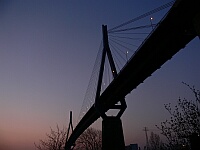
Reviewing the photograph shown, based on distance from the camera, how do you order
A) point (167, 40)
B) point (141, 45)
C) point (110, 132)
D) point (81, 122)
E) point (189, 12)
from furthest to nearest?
1. point (81, 122)
2. point (110, 132)
3. point (141, 45)
4. point (167, 40)
5. point (189, 12)

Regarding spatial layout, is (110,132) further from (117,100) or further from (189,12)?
(189,12)

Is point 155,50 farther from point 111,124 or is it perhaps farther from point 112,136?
point 112,136

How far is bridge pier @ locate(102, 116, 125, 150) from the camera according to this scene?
884 inches

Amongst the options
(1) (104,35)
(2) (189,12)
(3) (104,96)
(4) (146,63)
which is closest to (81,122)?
(3) (104,96)

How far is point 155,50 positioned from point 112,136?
34.6 feet

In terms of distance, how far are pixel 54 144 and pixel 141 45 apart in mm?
28214

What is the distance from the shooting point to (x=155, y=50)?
15992 mm

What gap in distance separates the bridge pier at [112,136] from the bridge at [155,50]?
50.6 inches

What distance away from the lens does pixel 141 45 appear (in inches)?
653

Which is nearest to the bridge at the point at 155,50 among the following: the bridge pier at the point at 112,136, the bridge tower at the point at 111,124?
the bridge tower at the point at 111,124

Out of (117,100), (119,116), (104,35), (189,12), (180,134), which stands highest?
(104,35)

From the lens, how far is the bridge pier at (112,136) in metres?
22.5

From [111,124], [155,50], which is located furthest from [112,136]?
[155,50]

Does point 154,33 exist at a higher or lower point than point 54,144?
higher
